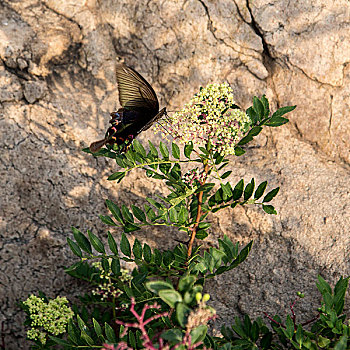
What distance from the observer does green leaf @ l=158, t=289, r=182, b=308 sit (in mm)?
1111

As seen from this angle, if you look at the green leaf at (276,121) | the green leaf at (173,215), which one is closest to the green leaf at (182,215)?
the green leaf at (173,215)

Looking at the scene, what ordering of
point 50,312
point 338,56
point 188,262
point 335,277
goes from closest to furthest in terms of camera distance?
point 188,262
point 50,312
point 335,277
point 338,56

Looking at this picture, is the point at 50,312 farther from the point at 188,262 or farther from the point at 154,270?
the point at 188,262

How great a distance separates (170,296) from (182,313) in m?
0.05

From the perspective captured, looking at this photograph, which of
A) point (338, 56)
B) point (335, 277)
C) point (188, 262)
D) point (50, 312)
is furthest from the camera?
point (338, 56)

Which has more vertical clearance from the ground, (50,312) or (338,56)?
(338,56)

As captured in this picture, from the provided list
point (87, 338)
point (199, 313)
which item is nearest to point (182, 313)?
point (199, 313)

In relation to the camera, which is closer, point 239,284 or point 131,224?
point 131,224

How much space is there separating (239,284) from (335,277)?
478 millimetres

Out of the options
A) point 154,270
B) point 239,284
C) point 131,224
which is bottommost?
Result: point 239,284

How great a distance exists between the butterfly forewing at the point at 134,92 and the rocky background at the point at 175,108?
0.56 metres

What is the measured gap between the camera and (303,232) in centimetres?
234

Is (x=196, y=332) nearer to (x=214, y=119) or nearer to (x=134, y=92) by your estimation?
(x=214, y=119)

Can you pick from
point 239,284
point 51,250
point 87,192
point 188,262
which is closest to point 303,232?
point 239,284
